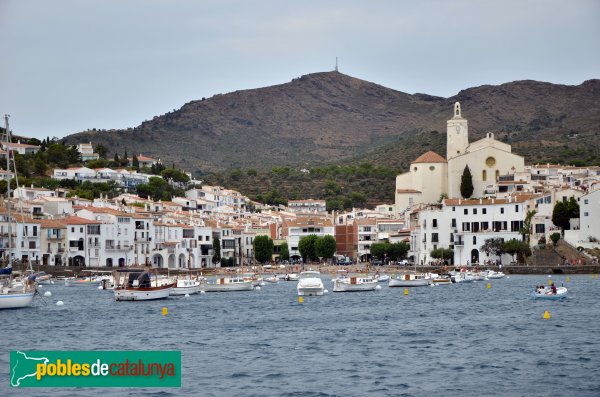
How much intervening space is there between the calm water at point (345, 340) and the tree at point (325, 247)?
51.6 metres

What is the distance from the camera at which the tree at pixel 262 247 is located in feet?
397

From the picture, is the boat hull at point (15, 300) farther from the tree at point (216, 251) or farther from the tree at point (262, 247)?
the tree at point (262, 247)

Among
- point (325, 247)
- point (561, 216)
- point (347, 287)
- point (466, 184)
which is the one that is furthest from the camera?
point (325, 247)

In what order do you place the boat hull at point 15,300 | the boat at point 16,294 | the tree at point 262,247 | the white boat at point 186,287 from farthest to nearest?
the tree at point 262,247, the white boat at point 186,287, the boat at point 16,294, the boat hull at point 15,300

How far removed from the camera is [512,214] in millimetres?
102938

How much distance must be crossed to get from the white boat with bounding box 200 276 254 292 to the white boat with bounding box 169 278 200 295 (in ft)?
3.57

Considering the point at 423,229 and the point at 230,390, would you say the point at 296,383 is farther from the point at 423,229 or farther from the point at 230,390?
the point at 423,229

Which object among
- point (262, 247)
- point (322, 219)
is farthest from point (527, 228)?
point (322, 219)

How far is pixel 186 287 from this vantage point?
238 ft

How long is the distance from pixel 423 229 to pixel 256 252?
68.1 ft

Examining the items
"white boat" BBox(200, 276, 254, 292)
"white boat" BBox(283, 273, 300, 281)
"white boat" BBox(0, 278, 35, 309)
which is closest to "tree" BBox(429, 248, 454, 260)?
"white boat" BBox(283, 273, 300, 281)

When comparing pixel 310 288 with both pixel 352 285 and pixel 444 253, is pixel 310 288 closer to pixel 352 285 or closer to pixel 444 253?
pixel 352 285

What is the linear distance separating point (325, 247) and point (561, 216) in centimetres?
3099

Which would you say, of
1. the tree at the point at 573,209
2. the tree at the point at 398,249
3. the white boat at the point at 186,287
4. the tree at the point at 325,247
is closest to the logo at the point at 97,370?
the white boat at the point at 186,287
